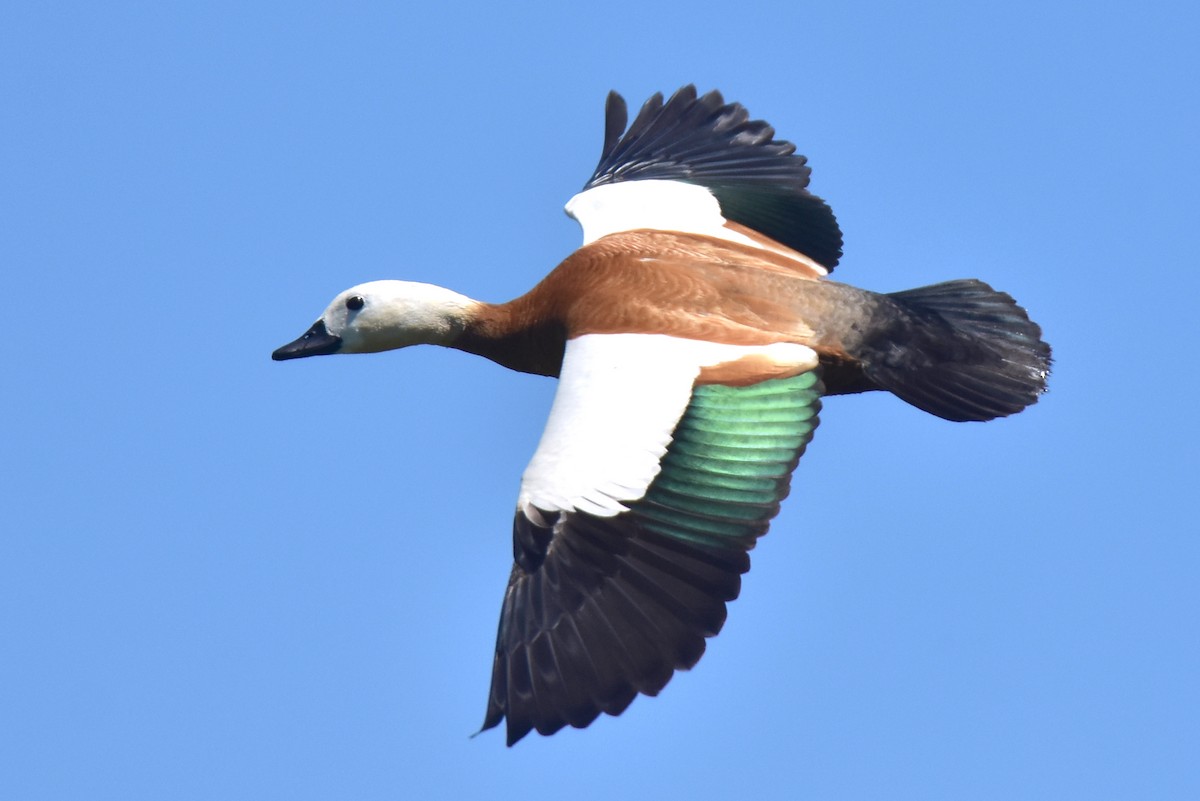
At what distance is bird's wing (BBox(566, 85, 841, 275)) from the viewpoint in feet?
Answer: 26.8

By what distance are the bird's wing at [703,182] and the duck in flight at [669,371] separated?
0.02 metres

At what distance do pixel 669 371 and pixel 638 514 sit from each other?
641 mm

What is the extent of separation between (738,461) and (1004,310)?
1611 mm

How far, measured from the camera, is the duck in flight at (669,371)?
6031mm

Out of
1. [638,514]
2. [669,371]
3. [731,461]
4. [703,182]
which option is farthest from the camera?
[703,182]

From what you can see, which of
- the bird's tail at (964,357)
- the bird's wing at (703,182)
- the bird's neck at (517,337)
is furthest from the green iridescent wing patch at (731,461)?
the bird's wing at (703,182)

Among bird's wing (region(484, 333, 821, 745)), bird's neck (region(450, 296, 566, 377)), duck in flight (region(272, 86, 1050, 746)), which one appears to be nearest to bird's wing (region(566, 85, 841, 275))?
duck in flight (region(272, 86, 1050, 746))

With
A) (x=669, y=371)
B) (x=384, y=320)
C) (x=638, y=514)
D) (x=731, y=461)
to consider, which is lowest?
(x=638, y=514)

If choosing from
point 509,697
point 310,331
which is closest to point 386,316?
point 310,331

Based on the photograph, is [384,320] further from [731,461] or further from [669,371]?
[731,461]

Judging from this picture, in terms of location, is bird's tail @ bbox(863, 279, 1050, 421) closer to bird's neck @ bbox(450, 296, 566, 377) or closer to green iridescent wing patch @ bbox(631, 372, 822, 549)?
green iridescent wing patch @ bbox(631, 372, 822, 549)

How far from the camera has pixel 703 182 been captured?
8.60 metres

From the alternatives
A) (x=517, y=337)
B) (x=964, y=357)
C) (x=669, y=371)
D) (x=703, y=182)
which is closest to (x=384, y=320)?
(x=517, y=337)

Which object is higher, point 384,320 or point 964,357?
point 964,357
